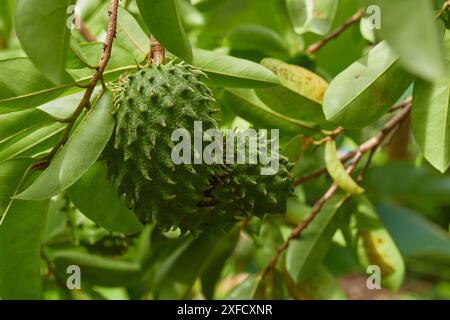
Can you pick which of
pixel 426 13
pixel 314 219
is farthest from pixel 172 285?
pixel 426 13

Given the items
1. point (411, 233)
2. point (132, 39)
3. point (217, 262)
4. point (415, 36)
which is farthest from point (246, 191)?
point (411, 233)

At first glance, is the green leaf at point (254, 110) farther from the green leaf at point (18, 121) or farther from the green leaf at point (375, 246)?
the green leaf at point (18, 121)

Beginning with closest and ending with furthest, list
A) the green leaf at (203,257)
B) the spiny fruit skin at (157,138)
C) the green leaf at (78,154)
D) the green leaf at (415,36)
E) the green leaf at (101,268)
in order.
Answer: the green leaf at (415,36) < the green leaf at (78,154) < the spiny fruit skin at (157,138) < the green leaf at (203,257) < the green leaf at (101,268)

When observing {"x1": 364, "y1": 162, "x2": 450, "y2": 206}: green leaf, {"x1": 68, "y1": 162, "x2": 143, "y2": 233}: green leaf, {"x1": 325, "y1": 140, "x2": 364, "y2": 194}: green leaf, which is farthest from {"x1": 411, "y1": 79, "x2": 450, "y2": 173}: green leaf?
{"x1": 364, "y1": 162, "x2": 450, "y2": 206}: green leaf

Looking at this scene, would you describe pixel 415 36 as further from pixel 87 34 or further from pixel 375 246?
pixel 87 34

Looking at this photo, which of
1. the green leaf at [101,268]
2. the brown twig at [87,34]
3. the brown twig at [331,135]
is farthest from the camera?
the brown twig at [87,34]

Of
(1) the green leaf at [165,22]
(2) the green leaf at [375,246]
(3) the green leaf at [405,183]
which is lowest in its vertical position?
(3) the green leaf at [405,183]

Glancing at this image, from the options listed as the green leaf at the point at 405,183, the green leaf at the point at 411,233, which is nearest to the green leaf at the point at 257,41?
the green leaf at the point at 405,183
